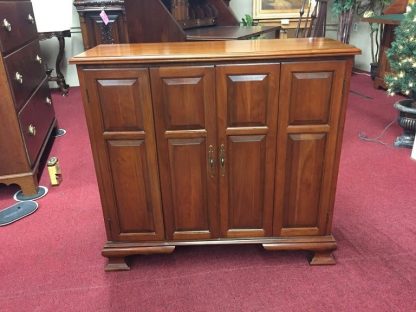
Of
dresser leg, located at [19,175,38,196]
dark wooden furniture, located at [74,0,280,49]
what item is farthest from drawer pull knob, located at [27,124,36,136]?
dark wooden furniture, located at [74,0,280,49]

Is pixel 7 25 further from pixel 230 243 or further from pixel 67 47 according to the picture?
pixel 67 47

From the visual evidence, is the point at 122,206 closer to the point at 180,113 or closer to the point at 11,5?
the point at 180,113

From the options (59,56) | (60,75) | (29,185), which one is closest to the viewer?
(29,185)

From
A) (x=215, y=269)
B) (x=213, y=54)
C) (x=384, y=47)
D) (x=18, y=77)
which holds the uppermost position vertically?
(x=213, y=54)

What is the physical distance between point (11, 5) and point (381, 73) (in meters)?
3.81

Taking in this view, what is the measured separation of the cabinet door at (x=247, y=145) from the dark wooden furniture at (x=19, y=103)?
4.36ft

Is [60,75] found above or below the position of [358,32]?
below

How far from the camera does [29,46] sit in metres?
2.53

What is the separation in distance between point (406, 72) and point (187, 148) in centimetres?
202

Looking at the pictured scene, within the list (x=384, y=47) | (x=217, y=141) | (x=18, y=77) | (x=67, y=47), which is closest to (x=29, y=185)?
(x=18, y=77)

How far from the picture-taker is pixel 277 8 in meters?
4.84

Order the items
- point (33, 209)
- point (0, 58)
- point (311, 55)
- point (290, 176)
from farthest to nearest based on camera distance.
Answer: point (33, 209)
point (0, 58)
point (290, 176)
point (311, 55)

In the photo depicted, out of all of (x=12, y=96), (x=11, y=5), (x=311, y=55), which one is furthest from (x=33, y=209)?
(x=311, y=55)

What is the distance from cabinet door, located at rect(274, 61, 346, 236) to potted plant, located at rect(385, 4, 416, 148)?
1.57 m
